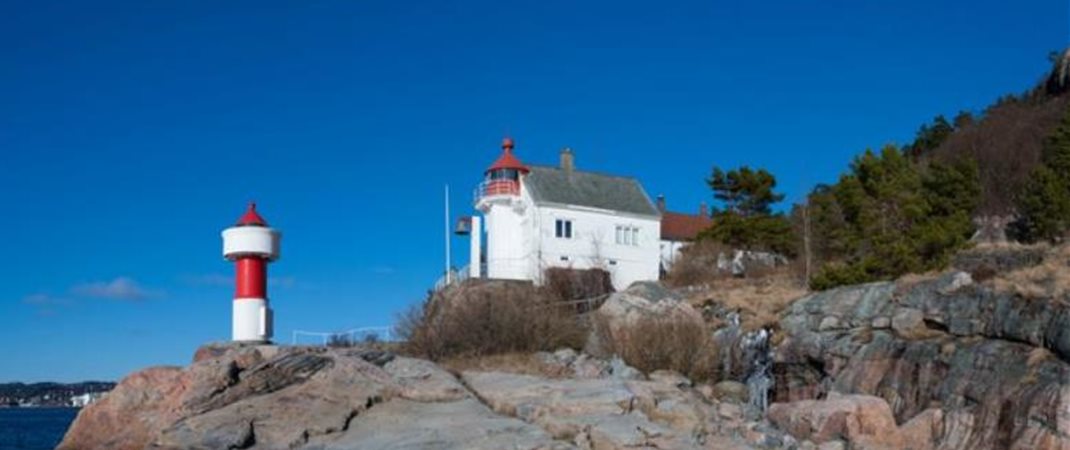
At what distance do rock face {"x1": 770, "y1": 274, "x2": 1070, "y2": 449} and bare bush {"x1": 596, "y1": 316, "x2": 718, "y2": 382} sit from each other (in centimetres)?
222

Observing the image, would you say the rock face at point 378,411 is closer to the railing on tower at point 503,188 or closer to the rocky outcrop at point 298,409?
the rocky outcrop at point 298,409

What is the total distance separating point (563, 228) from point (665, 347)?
17.9m

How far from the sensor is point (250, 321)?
73.6 feet

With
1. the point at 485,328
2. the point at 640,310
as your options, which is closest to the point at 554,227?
the point at 640,310

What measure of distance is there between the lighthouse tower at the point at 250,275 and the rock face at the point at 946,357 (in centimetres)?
1153

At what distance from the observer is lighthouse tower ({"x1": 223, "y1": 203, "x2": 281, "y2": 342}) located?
73.4ft

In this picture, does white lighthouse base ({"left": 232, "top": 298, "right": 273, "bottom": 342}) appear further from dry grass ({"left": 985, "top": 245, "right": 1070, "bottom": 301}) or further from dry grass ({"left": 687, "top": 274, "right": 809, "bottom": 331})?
dry grass ({"left": 985, "top": 245, "right": 1070, "bottom": 301})

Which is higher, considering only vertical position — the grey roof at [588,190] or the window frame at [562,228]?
the grey roof at [588,190]

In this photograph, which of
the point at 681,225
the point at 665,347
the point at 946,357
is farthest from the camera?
the point at 681,225

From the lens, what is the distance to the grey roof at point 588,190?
42.1 metres

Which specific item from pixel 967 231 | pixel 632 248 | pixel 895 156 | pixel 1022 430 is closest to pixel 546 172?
pixel 632 248

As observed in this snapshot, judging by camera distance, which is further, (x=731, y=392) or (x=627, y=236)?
(x=627, y=236)

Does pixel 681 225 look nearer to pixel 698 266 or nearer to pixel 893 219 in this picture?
pixel 698 266

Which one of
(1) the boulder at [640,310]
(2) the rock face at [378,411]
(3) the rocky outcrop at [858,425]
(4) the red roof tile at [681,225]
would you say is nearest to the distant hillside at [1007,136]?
(4) the red roof tile at [681,225]
